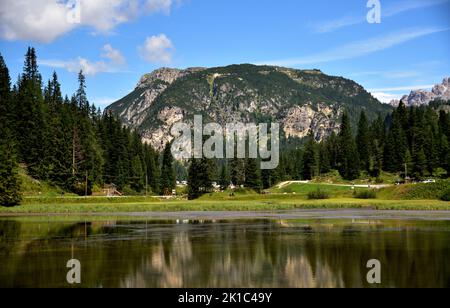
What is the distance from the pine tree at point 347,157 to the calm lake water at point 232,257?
96.8 meters

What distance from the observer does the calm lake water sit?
22.9 metres

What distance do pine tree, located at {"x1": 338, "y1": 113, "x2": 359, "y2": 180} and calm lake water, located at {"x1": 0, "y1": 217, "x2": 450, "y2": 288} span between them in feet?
318

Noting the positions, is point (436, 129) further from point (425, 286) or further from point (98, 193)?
point (425, 286)

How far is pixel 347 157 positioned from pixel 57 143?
260 feet

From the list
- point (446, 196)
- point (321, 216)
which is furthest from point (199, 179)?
point (321, 216)

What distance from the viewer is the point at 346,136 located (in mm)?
152750

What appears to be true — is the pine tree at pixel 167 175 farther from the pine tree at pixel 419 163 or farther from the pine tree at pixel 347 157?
the pine tree at pixel 419 163

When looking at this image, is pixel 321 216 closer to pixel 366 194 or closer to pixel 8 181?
pixel 366 194

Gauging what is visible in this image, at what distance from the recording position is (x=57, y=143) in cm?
11425

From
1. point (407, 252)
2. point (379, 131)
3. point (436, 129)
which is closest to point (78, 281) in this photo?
point (407, 252)

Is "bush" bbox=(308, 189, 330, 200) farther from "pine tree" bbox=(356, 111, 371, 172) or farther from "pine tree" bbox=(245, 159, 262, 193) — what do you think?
"pine tree" bbox=(356, 111, 371, 172)

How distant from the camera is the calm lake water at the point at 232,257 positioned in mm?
22875

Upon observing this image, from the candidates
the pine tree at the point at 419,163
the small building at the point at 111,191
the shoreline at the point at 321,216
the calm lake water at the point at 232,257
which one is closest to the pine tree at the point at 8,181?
the shoreline at the point at 321,216

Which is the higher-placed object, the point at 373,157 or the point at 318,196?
the point at 373,157
